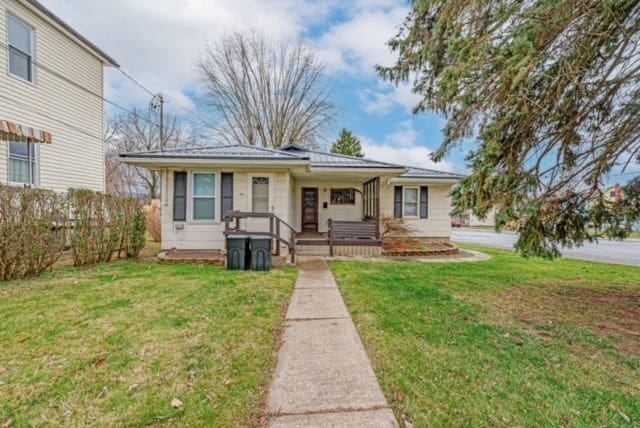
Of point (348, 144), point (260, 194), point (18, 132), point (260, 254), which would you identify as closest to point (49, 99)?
point (18, 132)

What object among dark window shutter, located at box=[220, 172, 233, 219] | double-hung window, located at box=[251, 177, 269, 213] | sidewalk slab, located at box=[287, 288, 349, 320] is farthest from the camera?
double-hung window, located at box=[251, 177, 269, 213]

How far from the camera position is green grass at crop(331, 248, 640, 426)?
244 cm

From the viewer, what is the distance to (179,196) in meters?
9.18

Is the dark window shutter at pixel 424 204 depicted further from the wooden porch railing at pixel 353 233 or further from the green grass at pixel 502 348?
the green grass at pixel 502 348

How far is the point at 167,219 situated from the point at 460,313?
797cm

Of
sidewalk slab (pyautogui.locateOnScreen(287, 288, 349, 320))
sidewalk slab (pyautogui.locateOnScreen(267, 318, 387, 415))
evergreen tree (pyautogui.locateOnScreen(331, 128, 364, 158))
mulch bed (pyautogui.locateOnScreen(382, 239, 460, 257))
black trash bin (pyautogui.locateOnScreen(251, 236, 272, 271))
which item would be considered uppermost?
evergreen tree (pyautogui.locateOnScreen(331, 128, 364, 158))

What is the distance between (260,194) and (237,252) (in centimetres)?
242

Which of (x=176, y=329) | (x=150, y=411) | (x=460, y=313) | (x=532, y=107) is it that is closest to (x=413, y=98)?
(x=532, y=107)

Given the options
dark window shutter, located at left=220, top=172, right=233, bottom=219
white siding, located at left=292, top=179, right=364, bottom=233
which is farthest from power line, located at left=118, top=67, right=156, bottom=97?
white siding, located at left=292, top=179, right=364, bottom=233

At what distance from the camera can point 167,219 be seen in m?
9.20

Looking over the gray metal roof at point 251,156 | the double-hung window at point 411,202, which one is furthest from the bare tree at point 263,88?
the double-hung window at point 411,202

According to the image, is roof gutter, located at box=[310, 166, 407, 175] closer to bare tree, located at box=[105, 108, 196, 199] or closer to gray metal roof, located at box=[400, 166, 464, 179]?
gray metal roof, located at box=[400, 166, 464, 179]

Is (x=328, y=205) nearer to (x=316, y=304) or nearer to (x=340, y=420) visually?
(x=316, y=304)

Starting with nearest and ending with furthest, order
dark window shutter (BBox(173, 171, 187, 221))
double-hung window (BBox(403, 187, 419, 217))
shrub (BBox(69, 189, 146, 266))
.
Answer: shrub (BBox(69, 189, 146, 266))
dark window shutter (BBox(173, 171, 187, 221))
double-hung window (BBox(403, 187, 419, 217))
